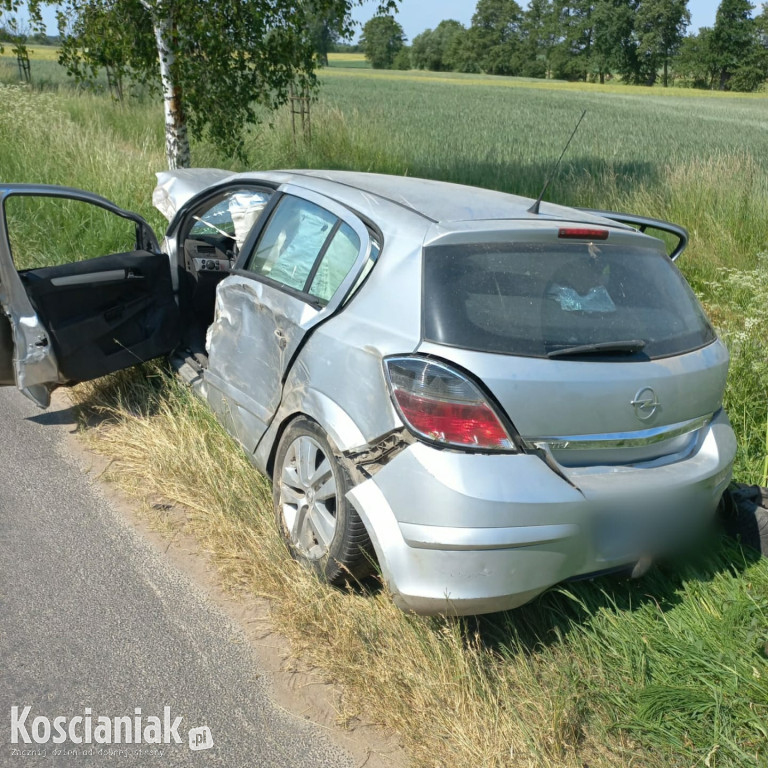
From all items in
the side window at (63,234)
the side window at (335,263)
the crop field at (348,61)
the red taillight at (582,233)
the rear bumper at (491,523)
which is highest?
the crop field at (348,61)

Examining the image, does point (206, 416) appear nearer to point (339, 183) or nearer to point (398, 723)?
point (339, 183)

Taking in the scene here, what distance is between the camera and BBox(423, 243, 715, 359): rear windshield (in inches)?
117

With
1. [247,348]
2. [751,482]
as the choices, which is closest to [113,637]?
[247,348]

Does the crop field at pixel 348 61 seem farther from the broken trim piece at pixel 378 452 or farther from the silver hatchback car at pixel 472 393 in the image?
the broken trim piece at pixel 378 452

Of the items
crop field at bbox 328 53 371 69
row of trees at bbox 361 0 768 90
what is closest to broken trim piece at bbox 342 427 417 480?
row of trees at bbox 361 0 768 90

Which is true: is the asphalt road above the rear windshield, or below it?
below

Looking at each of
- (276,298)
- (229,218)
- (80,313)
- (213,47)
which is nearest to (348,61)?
(213,47)

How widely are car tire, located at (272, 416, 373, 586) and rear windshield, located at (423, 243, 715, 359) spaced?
2.33 ft

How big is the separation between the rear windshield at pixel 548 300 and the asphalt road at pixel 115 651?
1448 millimetres

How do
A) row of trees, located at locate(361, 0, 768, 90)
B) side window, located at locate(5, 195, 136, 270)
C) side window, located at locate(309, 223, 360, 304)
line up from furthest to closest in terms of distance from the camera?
row of trees, located at locate(361, 0, 768, 90)
side window, located at locate(5, 195, 136, 270)
side window, located at locate(309, 223, 360, 304)

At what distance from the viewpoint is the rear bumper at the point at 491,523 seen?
2.77 m

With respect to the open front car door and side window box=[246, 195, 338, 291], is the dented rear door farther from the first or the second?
the open front car door

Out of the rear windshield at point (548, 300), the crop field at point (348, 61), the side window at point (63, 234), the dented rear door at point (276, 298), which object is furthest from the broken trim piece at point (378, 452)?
the crop field at point (348, 61)

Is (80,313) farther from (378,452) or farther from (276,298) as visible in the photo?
(378,452)
